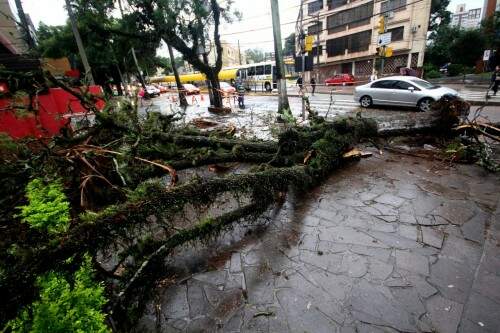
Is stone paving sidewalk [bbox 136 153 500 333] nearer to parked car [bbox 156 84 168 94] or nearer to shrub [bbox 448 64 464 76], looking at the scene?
parked car [bbox 156 84 168 94]

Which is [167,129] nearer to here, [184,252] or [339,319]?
[184,252]

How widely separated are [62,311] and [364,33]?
134ft

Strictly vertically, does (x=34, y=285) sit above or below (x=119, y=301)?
above

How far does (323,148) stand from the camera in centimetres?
535

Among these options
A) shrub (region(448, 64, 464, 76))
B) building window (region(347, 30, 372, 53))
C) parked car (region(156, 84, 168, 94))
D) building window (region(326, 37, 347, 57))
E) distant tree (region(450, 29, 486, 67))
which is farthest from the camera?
building window (region(326, 37, 347, 57))

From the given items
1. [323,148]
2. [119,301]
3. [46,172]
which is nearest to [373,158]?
[323,148]

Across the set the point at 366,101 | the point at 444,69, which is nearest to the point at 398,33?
the point at 444,69

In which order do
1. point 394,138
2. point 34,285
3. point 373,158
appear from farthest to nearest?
1. point 394,138
2. point 373,158
3. point 34,285

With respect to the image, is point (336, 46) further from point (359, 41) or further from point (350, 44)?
point (359, 41)

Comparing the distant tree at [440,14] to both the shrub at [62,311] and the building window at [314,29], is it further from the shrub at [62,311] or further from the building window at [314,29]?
the shrub at [62,311]

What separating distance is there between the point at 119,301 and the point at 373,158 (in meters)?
6.09

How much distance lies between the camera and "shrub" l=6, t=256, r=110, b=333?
5.11ft

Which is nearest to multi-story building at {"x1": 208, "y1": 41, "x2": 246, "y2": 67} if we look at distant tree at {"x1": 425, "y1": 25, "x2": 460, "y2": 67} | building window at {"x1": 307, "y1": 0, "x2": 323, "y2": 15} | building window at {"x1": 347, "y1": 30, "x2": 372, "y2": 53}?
building window at {"x1": 307, "y1": 0, "x2": 323, "y2": 15}

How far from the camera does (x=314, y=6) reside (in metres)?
37.9
